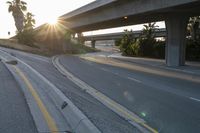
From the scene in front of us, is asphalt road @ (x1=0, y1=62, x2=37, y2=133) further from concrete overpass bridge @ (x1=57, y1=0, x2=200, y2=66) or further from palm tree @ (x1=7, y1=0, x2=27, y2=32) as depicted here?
palm tree @ (x1=7, y1=0, x2=27, y2=32)

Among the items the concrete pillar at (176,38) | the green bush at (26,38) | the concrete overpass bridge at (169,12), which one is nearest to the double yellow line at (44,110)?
the concrete overpass bridge at (169,12)

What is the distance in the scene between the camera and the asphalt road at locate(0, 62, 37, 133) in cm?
762

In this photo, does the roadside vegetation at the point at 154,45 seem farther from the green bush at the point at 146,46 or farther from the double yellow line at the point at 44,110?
the double yellow line at the point at 44,110

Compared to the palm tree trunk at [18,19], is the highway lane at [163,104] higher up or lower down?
lower down

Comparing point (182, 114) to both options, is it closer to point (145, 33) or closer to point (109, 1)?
point (109, 1)

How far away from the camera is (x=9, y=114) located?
8.95 m

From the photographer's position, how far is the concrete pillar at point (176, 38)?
32.1 m

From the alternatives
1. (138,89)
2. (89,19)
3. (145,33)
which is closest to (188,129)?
(138,89)

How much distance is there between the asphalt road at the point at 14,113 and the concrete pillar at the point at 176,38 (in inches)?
839

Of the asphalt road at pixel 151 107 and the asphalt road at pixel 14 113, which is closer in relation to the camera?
the asphalt road at pixel 14 113

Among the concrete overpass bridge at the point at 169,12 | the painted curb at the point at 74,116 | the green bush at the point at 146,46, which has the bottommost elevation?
the green bush at the point at 146,46

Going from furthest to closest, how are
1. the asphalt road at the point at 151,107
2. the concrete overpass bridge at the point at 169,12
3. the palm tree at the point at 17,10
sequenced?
the palm tree at the point at 17,10
the concrete overpass bridge at the point at 169,12
the asphalt road at the point at 151,107

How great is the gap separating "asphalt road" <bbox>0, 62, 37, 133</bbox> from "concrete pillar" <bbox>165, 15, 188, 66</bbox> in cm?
2131

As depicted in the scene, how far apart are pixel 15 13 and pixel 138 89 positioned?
72956mm
